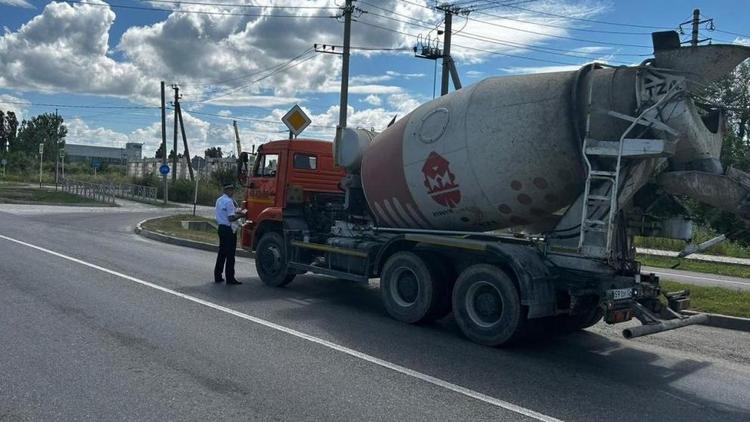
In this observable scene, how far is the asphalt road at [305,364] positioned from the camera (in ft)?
15.5

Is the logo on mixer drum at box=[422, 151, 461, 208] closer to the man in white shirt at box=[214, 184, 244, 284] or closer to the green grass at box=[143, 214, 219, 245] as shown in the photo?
the man in white shirt at box=[214, 184, 244, 284]

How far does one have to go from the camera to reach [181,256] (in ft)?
46.6

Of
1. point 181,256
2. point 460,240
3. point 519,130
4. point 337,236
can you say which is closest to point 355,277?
point 337,236

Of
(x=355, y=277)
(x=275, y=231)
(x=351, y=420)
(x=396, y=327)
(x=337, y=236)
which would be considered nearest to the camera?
(x=351, y=420)

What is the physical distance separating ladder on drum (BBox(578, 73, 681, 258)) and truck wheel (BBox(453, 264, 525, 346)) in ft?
2.87

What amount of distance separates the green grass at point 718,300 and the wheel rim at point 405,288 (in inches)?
169

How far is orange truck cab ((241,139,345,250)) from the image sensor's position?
10.6 metres

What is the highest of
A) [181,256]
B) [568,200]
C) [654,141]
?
[654,141]

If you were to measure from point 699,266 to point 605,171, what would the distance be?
13.1 metres

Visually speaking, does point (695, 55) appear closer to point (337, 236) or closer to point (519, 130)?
point (519, 130)

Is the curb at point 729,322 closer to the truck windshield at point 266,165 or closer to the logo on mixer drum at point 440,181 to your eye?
the logo on mixer drum at point 440,181

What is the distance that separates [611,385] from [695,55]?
10.7 ft

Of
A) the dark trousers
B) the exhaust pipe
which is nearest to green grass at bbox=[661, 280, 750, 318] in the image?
the exhaust pipe

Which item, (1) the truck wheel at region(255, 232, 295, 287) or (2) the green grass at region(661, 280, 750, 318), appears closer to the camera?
(2) the green grass at region(661, 280, 750, 318)
